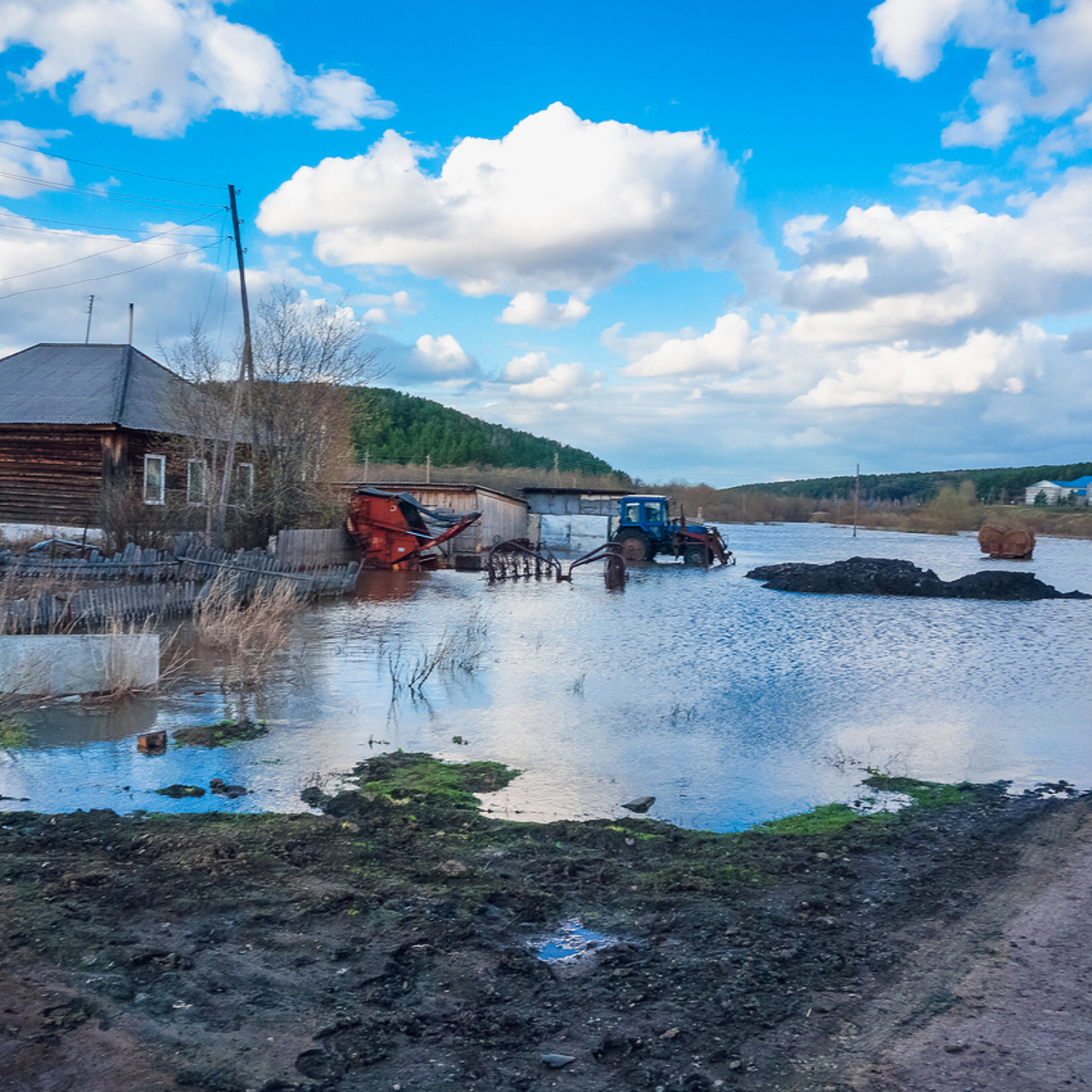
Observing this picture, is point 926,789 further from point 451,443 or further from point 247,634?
point 451,443

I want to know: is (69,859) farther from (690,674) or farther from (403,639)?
(403,639)

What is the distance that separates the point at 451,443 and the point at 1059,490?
9690cm

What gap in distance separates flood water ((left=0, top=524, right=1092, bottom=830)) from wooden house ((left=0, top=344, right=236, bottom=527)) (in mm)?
8310

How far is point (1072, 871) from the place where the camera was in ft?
18.6

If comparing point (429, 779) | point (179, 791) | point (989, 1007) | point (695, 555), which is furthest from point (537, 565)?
point (989, 1007)

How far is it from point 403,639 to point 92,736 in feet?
22.7

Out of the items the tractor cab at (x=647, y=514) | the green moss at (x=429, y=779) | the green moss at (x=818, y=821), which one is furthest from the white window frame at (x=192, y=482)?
the green moss at (x=818, y=821)

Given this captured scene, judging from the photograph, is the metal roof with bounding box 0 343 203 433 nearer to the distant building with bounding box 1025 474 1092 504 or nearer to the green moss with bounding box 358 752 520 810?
the green moss with bounding box 358 752 520 810

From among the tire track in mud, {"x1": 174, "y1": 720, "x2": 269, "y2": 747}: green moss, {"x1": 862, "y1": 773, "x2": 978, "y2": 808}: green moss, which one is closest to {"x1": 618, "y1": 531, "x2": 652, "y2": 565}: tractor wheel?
{"x1": 174, "y1": 720, "x2": 269, "y2": 747}: green moss

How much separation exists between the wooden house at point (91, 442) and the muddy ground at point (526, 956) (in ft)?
63.8

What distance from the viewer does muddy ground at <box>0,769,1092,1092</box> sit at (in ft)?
11.2

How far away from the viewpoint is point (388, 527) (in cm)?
2866

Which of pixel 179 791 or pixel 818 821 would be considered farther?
pixel 179 791

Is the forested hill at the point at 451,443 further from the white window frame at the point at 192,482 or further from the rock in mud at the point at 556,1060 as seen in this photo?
the rock in mud at the point at 556,1060
